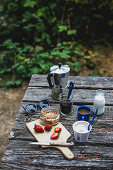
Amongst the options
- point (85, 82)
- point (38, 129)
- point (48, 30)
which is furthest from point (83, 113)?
point (48, 30)

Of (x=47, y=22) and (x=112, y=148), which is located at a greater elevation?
(x=47, y=22)

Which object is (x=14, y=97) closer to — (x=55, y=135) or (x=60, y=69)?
(x=60, y=69)

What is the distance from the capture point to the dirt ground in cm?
287

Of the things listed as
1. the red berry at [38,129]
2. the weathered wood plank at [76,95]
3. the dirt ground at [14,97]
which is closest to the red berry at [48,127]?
the red berry at [38,129]

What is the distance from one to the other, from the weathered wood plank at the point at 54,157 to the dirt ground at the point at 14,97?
1324 mm

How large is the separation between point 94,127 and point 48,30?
331 cm

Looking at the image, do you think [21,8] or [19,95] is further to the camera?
[21,8]

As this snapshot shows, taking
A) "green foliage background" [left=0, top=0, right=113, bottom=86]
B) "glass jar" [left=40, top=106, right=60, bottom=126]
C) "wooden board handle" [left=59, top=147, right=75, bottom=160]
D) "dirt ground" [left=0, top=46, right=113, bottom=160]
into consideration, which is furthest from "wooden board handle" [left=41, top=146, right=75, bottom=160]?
"green foliage background" [left=0, top=0, right=113, bottom=86]

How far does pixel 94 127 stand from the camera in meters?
1.49

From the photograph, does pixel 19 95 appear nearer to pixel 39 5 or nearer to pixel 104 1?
pixel 39 5

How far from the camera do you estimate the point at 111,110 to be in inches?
65.8

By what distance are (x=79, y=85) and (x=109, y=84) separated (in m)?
0.27

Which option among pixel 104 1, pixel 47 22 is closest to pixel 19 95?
pixel 47 22

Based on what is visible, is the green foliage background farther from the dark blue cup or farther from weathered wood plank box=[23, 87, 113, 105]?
the dark blue cup
